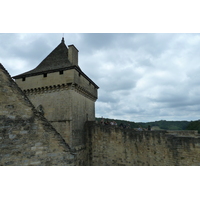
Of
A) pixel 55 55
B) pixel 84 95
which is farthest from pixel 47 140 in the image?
pixel 55 55

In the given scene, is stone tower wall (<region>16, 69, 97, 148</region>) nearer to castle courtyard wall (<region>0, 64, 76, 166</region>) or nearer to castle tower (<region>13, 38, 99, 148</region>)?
castle tower (<region>13, 38, 99, 148</region>)

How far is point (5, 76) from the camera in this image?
4250mm

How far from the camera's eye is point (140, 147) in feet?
33.1

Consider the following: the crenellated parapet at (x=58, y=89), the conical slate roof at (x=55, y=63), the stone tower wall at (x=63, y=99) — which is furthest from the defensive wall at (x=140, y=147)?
the conical slate roof at (x=55, y=63)

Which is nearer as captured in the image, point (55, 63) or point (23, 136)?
point (23, 136)

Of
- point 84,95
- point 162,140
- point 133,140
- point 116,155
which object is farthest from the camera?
point 84,95

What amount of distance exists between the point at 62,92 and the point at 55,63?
Answer: 3.77 meters

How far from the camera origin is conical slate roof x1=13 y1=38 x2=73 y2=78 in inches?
508

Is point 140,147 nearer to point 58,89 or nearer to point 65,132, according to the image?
point 65,132

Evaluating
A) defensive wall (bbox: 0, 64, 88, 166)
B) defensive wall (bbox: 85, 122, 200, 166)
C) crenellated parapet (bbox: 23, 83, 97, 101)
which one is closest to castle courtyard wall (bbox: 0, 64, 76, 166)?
defensive wall (bbox: 0, 64, 88, 166)

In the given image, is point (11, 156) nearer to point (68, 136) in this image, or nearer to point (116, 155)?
point (68, 136)

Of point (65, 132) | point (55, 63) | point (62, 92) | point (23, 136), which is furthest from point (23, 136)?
point (55, 63)

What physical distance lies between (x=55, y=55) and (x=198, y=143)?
14.9 metres

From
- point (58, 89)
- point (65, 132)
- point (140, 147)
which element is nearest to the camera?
point (140, 147)
